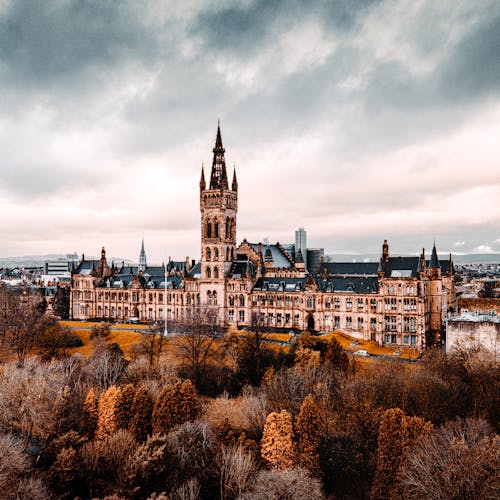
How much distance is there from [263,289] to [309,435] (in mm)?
68586

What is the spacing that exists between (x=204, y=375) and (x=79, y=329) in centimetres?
4653

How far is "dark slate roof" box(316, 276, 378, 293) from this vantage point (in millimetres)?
112062

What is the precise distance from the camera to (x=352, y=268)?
449ft

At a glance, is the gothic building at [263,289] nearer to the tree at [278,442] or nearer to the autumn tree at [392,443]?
the tree at [278,442]

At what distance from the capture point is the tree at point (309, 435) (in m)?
53.0

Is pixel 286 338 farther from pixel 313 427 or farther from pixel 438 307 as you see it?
pixel 313 427

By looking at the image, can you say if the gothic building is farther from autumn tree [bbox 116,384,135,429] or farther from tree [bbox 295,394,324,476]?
tree [bbox 295,394,324,476]

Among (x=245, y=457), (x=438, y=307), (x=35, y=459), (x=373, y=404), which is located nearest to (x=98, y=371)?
(x=35, y=459)

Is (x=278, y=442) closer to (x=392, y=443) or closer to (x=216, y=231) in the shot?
(x=392, y=443)

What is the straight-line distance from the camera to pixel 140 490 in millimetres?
47531

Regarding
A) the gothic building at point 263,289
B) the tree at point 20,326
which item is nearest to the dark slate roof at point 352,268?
the gothic building at point 263,289

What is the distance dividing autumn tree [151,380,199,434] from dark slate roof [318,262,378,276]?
80166 mm

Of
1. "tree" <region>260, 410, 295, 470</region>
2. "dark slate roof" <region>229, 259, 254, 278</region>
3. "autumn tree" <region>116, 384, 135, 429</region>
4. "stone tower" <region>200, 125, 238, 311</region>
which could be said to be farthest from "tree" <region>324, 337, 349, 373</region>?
"stone tower" <region>200, 125, 238, 311</region>

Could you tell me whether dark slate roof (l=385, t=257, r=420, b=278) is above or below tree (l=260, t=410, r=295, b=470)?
above
